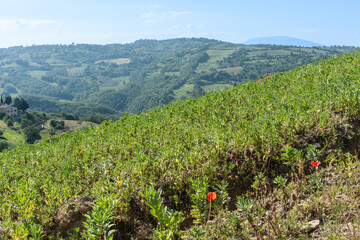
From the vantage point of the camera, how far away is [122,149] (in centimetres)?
534

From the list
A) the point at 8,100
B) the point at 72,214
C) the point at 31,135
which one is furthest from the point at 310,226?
the point at 8,100

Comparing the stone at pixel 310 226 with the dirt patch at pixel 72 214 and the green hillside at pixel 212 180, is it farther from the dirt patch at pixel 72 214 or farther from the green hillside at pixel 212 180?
the dirt patch at pixel 72 214

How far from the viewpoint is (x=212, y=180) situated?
420 cm

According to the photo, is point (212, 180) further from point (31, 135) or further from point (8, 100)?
point (8, 100)

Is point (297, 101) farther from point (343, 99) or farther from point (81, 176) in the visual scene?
point (81, 176)

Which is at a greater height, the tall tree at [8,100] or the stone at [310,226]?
the stone at [310,226]

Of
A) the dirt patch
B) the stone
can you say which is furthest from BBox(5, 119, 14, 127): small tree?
the stone

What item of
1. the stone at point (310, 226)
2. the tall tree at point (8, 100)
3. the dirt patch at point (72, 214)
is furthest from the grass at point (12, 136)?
the stone at point (310, 226)

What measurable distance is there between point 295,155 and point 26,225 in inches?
158

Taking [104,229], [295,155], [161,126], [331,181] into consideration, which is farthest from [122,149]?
[331,181]

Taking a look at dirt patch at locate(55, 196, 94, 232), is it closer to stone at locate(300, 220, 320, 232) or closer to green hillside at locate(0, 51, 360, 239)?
green hillside at locate(0, 51, 360, 239)

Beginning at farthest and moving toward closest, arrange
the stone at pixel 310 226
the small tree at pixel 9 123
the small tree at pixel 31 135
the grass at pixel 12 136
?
the small tree at pixel 9 123 < the small tree at pixel 31 135 < the grass at pixel 12 136 < the stone at pixel 310 226

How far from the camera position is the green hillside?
314cm

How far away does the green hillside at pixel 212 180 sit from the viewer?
3.14 meters
